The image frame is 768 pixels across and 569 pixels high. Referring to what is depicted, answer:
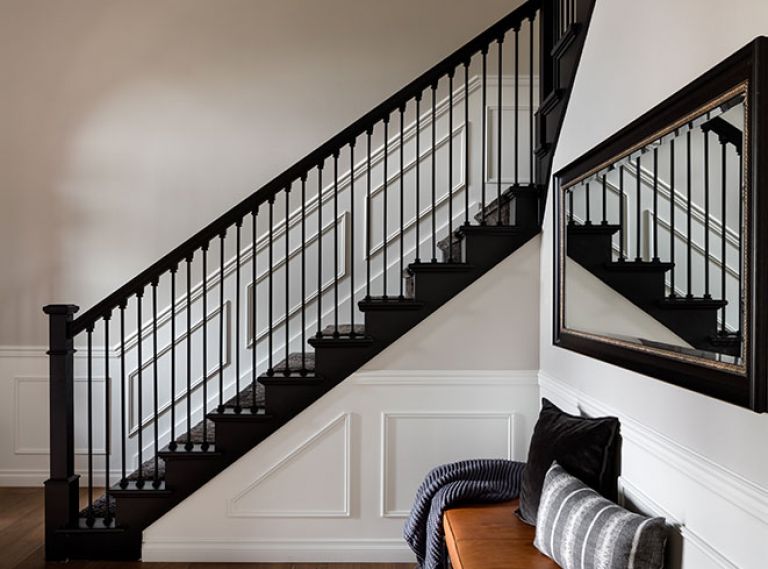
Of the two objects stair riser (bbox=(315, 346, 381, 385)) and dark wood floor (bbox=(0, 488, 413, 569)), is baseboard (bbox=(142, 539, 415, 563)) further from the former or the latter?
stair riser (bbox=(315, 346, 381, 385))

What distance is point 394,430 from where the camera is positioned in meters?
3.44

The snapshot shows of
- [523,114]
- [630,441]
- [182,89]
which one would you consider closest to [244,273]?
[182,89]

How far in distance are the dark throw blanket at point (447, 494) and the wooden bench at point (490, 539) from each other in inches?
1.9

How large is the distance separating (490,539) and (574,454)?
0.43m

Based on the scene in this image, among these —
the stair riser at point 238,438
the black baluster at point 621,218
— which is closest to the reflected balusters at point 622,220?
the black baluster at point 621,218

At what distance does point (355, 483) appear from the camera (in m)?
3.43

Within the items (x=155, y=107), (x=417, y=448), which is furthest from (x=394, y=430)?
(x=155, y=107)

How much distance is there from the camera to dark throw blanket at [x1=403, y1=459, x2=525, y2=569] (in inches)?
110

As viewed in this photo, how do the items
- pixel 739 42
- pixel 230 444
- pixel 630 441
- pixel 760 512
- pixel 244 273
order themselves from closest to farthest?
1. pixel 760 512
2. pixel 739 42
3. pixel 630 441
4. pixel 230 444
5. pixel 244 273

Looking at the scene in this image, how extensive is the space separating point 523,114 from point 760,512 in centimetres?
373

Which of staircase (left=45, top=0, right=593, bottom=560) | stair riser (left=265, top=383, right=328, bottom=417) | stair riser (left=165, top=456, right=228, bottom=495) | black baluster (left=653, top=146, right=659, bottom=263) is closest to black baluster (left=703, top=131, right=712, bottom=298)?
black baluster (left=653, top=146, right=659, bottom=263)

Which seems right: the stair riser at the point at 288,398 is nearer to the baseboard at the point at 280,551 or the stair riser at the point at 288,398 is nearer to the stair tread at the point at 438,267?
the baseboard at the point at 280,551

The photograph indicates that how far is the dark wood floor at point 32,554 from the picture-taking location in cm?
329

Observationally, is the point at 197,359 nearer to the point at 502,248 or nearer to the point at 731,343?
the point at 502,248
